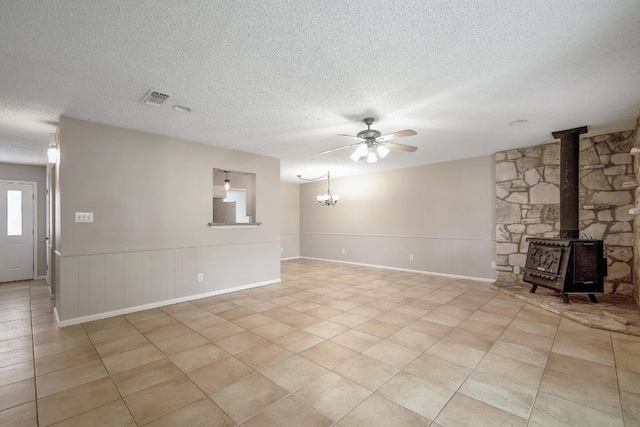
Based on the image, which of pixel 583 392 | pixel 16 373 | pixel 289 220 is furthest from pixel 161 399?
pixel 289 220

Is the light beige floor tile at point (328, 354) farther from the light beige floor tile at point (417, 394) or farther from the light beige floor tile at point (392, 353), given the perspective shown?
Result: the light beige floor tile at point (417, 394)

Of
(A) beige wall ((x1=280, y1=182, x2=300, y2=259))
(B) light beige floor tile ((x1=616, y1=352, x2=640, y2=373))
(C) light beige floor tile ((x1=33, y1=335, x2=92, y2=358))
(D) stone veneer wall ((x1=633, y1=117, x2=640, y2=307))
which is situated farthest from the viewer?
(A) beige wall ((x1=280, y1=182, x2=300, y2=259))

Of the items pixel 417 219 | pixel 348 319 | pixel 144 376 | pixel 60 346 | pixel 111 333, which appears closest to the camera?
pixel 144 376

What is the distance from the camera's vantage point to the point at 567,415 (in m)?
1.79

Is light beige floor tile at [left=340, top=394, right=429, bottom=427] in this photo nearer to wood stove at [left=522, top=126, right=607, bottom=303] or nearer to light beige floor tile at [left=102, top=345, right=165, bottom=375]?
light beige floor tile at [left=102, top=345, right=165, bottom=375]

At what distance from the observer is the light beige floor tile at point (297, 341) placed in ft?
9.09

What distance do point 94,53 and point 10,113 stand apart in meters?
2.18

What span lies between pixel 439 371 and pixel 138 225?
410cm

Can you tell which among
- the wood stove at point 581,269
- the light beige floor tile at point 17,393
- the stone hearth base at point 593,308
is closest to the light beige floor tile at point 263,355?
the light beige floor tile at point 17,393

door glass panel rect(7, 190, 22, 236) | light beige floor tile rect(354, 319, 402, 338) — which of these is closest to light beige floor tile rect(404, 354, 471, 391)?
light beige floor tile rect(354, 319, 402, 338)

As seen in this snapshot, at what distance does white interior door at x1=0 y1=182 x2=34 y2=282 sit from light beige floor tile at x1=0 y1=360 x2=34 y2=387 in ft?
16.1

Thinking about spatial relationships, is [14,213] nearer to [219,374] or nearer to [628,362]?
[219,374]

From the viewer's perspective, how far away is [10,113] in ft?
10.7

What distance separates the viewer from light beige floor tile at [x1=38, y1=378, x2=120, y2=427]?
71.6 inches
